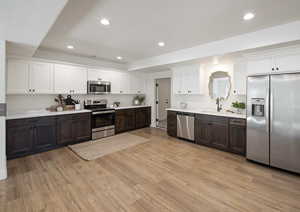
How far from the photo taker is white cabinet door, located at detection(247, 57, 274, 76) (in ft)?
9.79

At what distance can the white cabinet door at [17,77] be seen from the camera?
3438 mm

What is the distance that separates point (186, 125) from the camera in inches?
175

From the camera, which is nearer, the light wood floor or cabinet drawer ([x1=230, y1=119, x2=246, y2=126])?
the light wood floor

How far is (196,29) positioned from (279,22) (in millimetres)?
1377

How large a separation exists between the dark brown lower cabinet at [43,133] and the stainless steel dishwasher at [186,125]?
9.16 ft

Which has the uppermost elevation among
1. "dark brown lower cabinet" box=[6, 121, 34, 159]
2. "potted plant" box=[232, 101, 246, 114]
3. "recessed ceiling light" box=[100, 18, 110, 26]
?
"recessed ceiling light" box=[100, 18, 110, 26]

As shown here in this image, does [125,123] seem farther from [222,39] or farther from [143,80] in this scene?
[222,39]

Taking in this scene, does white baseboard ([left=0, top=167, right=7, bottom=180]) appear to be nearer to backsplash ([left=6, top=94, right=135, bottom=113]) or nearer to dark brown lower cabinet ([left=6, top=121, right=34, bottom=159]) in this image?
dark brown lower cabinet ([left=6, top=121, right=34, bottom=159])

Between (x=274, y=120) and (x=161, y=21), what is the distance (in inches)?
109

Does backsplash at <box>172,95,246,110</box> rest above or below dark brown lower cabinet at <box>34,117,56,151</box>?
above

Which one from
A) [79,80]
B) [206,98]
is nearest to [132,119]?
[79,80]

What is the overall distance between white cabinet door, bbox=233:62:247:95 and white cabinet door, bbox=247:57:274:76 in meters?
0.48

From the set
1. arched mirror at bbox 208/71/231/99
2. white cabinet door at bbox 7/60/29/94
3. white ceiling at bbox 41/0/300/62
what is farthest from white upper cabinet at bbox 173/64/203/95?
white cabinet door at bbox 7/60/29/94

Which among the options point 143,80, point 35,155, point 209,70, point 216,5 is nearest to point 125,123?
point 143,80
